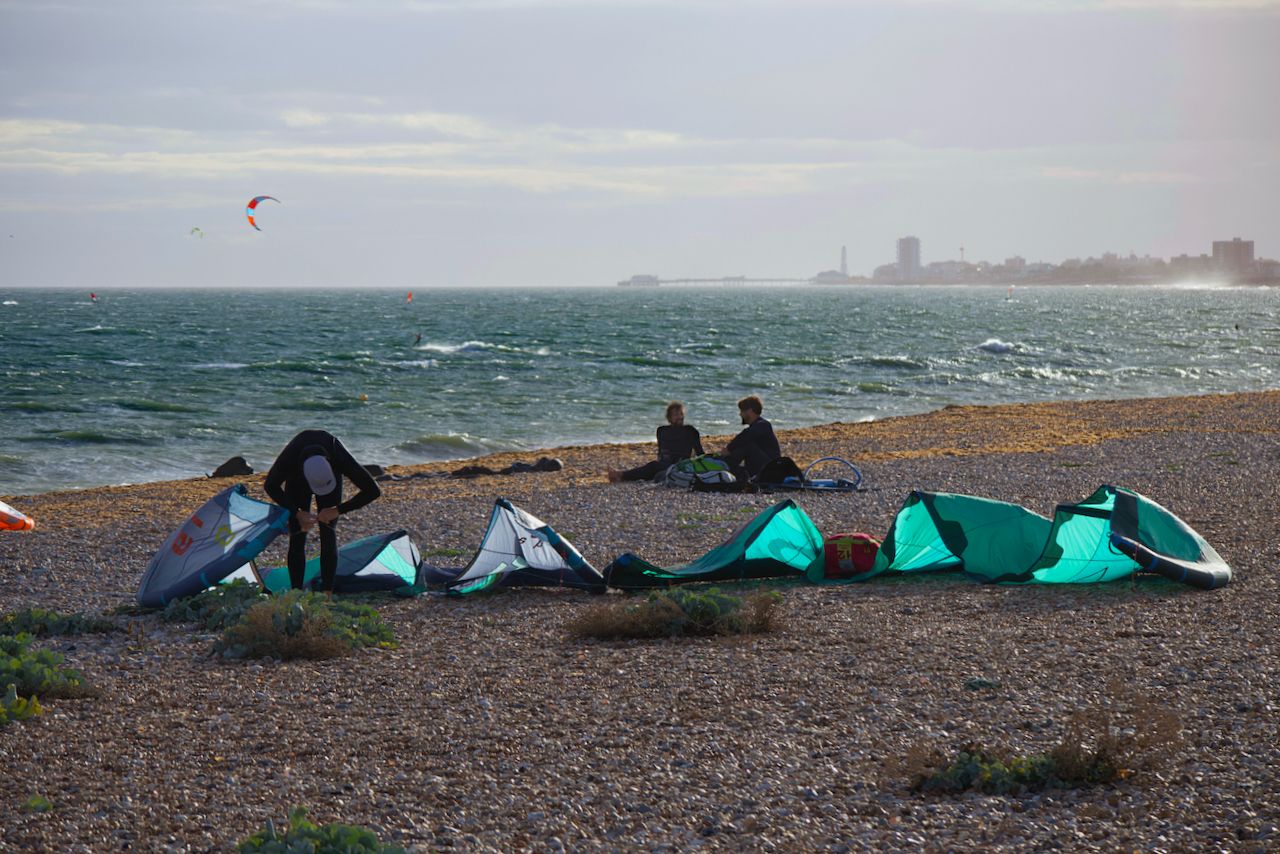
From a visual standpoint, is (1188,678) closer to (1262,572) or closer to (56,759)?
(1262,572)

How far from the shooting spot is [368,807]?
14.8 feet

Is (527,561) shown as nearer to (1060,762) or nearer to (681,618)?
(681,618)

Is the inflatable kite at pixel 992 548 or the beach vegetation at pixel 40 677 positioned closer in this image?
the beach vegetation at pixel 40 677

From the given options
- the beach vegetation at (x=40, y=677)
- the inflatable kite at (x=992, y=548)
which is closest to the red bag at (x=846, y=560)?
the inflatable kite at (x=992, y=548)

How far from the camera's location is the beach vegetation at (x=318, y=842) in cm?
369

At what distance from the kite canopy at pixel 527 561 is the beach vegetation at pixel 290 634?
1557mm

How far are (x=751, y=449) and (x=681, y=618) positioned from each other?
671cm

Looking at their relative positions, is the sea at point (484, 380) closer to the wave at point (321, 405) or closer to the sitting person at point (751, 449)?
the wave at point (321, 405)

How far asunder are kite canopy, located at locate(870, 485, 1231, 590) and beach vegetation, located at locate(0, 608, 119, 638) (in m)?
5.08

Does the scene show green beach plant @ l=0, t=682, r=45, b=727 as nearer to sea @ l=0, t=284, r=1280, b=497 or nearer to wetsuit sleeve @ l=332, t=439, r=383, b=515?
wetsuit sleeve @ l=332, t=439, r=383, b=515

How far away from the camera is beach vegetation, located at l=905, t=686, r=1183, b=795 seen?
456 cm

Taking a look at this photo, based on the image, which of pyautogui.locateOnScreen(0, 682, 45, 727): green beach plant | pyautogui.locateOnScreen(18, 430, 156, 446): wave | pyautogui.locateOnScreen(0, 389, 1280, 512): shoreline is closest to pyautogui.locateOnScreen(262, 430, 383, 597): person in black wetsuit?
pyautogui.locateOnScreen(0, 682, 45, 727): green beach plant

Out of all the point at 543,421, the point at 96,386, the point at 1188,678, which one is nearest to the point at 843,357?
the point at 543,421

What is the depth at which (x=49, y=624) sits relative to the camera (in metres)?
7.32
